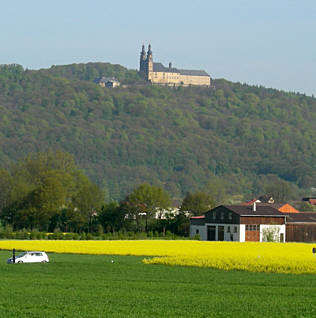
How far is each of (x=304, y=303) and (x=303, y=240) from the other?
7909 cm

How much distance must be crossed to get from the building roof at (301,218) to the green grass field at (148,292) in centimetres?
6435

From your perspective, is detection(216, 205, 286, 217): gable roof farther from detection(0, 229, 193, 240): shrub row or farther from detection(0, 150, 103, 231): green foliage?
detection(0, 150, 103, 231): green foliage

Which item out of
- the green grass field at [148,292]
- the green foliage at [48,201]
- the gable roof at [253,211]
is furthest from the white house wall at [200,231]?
the green grass field at [148,292]

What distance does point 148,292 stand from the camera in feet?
113

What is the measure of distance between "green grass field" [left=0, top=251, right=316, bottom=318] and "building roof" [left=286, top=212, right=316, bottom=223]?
211ft

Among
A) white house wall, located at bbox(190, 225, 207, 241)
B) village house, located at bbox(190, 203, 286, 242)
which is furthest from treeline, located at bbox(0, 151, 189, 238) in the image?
village house, located at bbox(190, 203, 286, 242)

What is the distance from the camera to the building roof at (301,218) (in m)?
112

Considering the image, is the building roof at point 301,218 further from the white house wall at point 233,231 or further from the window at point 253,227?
Result: the window at point 253,227

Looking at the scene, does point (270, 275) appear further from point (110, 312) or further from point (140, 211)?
point (140, 211)

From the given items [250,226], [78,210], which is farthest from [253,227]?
[78,210]

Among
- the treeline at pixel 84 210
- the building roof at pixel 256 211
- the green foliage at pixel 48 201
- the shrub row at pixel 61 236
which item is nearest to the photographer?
the shrub row at pixel 61 236

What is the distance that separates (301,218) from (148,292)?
8183cm

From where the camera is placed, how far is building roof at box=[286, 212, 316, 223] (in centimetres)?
11181

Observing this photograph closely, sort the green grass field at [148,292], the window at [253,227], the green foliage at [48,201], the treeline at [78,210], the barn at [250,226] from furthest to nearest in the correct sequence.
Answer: the treeline at [78,210], the green foliage at [48,201], the window at [253,227], the barn at [250,226], the green grass field at [148,292]
